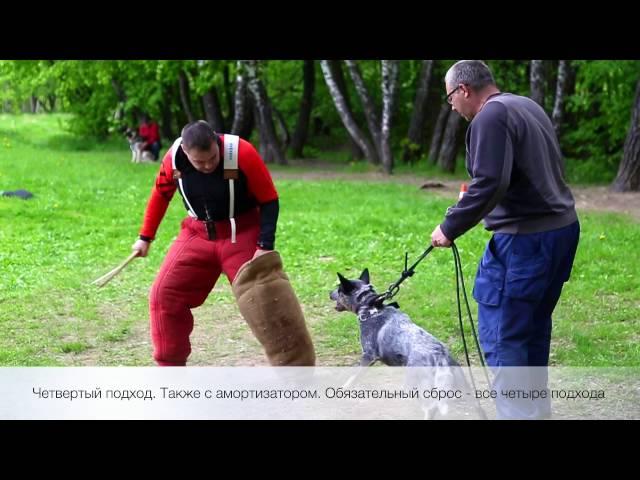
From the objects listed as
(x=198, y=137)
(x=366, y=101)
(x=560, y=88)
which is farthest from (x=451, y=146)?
(x=198, y=137)

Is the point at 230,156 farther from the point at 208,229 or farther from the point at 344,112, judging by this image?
the point at 344,112

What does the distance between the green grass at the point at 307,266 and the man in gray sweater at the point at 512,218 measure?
7.47 ft

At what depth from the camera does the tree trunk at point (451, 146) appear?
72.9ft

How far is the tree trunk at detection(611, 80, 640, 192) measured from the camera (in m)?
16.6

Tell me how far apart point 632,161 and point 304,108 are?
12283 millimetres

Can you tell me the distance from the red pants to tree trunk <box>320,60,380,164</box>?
1611cm

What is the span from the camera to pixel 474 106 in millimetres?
4902

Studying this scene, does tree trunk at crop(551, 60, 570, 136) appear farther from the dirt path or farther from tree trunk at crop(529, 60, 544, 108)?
the dirt path

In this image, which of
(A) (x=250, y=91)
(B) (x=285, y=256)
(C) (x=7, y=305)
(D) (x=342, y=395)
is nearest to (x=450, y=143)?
(A) (x=250, y=91)

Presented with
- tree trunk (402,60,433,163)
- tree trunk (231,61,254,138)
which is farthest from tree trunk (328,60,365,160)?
tree trunk (231,61,254,138)

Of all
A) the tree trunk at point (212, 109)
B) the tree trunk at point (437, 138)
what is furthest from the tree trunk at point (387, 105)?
the tree trunk at point (212, 109)

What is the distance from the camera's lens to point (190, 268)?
580cm

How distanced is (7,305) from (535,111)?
606 centimetres

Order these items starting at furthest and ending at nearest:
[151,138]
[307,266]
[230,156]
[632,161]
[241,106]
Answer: [151,138], [241,106], [632,161], [307,266], [230,156]
